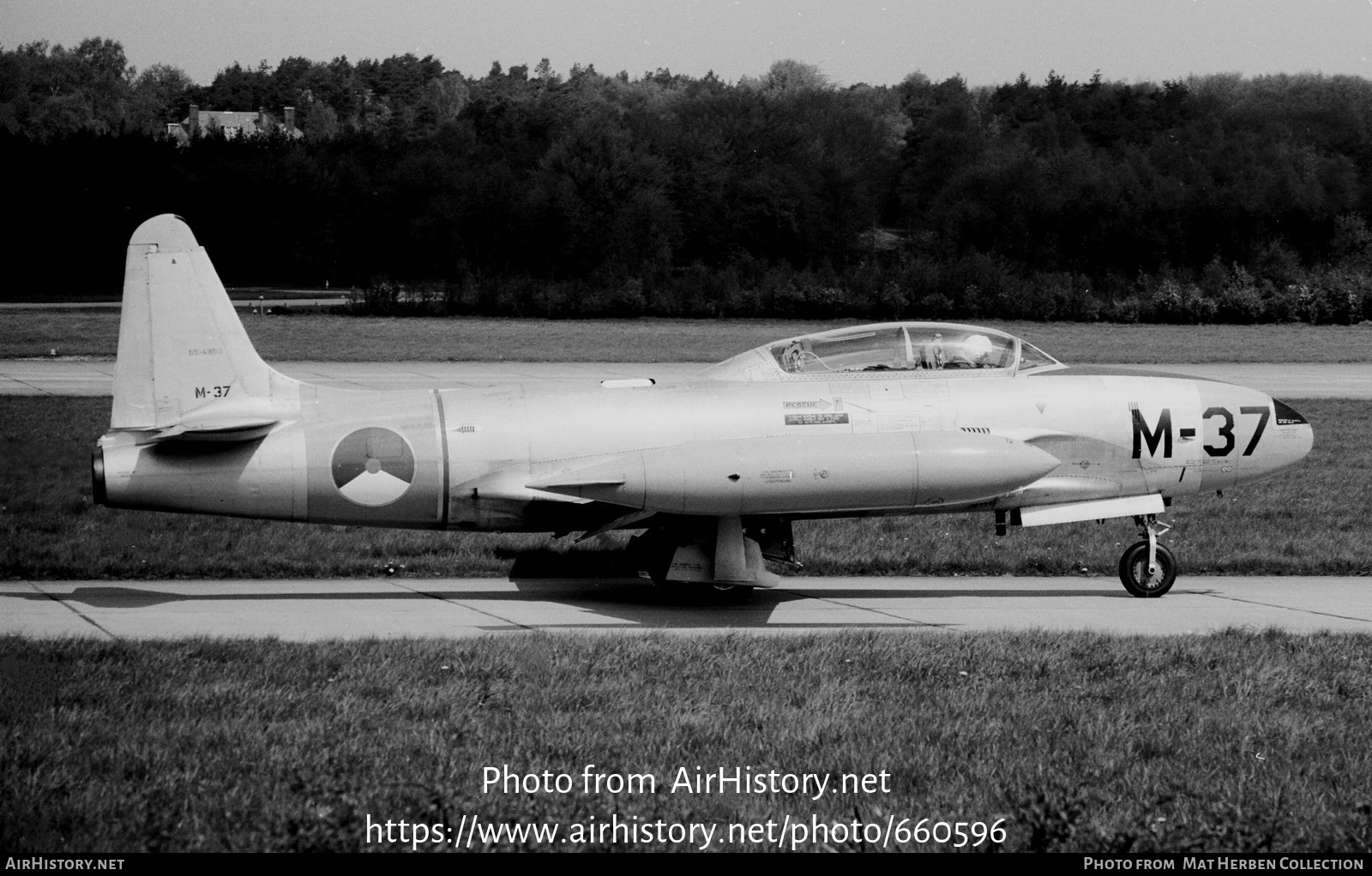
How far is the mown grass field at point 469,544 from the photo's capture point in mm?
12633

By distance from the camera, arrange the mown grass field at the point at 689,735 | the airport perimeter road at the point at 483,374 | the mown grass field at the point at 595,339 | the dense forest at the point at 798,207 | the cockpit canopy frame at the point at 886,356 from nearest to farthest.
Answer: the mown grass field at the point at 689,735 < the cockpit canopy frame at the point at 886,356 < the airport perimeter road at the point at 483,374 < the mown grass field at the point at 595,339 < the dense forest at the point at 798,207

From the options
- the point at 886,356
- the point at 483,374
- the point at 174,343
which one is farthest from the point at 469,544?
the point at 483,374

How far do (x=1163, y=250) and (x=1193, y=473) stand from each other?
114 ft

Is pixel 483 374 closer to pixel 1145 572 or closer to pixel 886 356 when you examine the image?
pixel 886 356

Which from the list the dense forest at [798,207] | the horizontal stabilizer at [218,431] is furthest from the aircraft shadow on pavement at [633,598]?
the dense forest at [798,207]

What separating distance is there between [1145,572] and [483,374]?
64.8ft

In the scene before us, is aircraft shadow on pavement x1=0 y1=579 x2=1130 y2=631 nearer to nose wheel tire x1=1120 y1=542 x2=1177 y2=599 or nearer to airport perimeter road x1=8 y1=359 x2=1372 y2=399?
nose wheel tire x1=1120 y1=542 x2=1177 y2=599

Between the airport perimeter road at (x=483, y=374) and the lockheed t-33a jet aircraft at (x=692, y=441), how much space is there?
13688 millimetres

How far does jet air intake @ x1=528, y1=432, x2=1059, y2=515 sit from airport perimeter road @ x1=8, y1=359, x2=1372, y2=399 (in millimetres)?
14584

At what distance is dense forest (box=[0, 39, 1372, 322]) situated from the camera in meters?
43.2

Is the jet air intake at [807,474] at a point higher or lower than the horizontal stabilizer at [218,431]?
lower

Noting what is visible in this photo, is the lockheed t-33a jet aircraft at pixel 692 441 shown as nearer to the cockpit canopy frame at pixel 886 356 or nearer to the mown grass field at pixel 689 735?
the cockpit canopy frame at pixel 886 356

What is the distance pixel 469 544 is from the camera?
13.7 m

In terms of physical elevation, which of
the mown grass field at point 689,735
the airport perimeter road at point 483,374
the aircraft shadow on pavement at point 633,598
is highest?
the airport perimeter road at point 483,374
